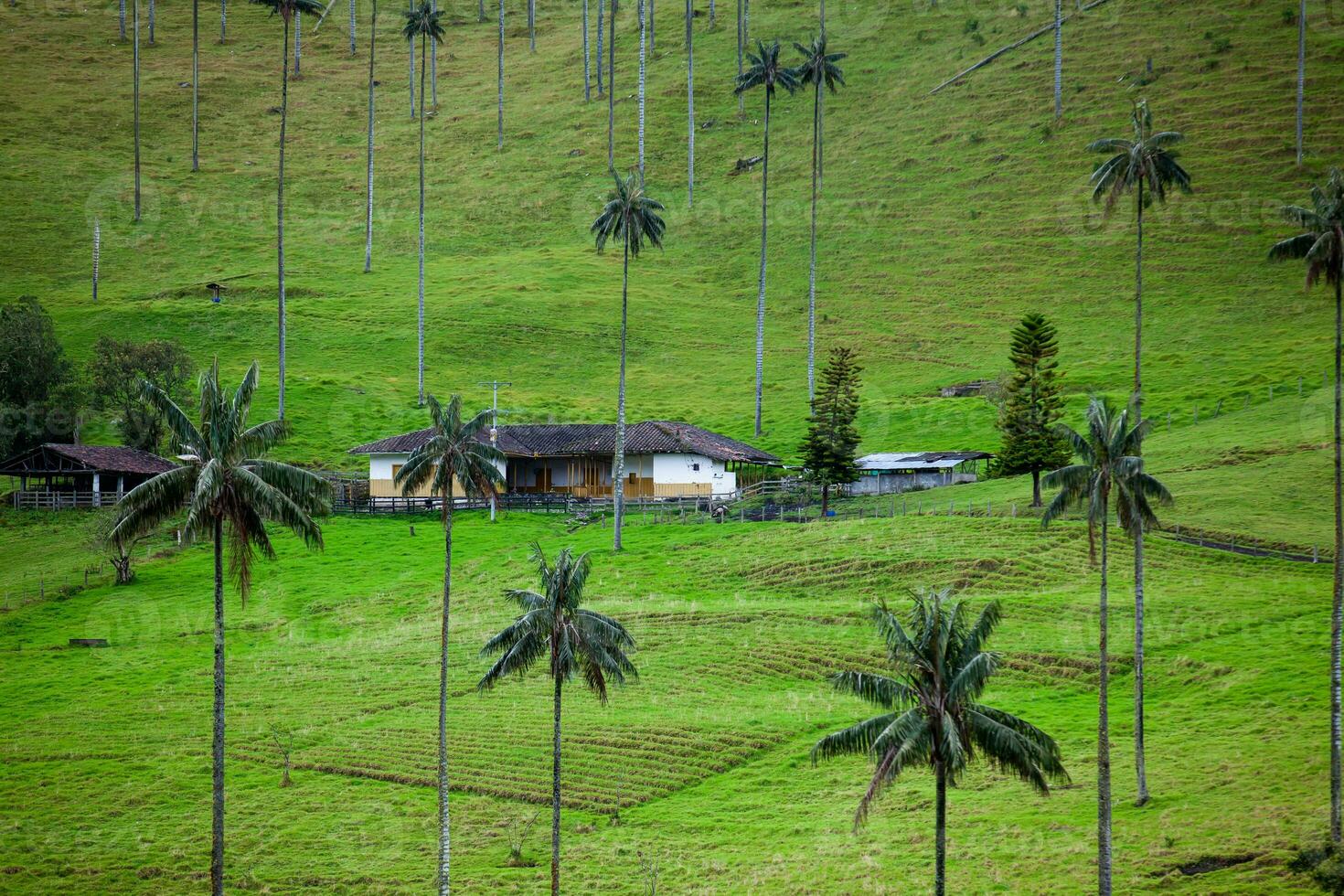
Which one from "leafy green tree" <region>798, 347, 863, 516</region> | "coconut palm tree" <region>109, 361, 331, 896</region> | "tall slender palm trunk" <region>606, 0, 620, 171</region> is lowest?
"coconut palm tree" <region>109, 361, 331, 896</region>

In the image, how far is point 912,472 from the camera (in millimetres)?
86375

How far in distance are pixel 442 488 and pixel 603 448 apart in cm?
4617

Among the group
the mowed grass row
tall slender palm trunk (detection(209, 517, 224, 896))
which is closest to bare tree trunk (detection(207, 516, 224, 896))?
tall slender palm trunk (detection(209, 517, 224, 896))

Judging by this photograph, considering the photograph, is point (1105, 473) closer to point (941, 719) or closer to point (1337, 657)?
point (1337, 657)

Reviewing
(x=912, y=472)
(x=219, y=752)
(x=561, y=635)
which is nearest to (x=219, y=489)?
(x=219, y=752)

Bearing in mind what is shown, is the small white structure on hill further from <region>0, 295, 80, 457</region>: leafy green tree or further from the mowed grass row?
<region>0, 295, 80, 457</region>: leafy green tree

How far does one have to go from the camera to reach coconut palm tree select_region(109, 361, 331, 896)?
33.1m

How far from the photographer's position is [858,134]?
15650 centimetres

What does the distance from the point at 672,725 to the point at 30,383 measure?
64.2 meters

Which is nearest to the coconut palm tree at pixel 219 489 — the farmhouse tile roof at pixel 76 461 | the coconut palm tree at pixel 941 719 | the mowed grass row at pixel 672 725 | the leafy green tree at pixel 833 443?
the mowed grass row at pixel 672 725

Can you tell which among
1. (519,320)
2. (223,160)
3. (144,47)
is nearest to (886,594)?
(519,320)

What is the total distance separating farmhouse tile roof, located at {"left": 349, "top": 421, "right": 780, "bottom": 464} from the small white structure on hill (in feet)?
24.4

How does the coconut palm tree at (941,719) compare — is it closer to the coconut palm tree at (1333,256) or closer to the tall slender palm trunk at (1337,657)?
the tall slender palm trunk at (1337,657)

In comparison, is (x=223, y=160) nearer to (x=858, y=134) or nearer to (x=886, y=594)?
(x=858, y=134)
